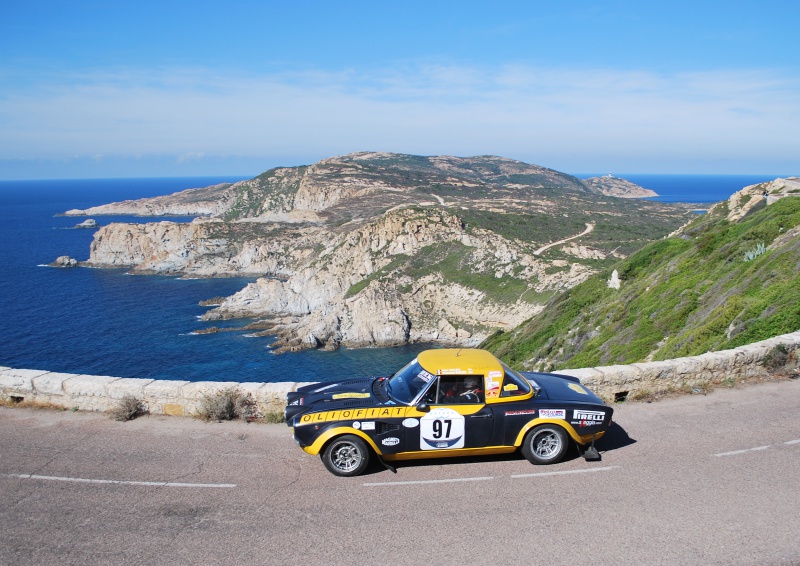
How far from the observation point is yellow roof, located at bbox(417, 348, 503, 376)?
8.01 m

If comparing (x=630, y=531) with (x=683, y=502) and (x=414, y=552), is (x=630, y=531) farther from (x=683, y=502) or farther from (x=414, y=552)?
(x=414, y=552)

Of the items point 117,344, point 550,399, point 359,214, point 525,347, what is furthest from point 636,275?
point 359,214

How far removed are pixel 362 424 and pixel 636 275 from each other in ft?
107

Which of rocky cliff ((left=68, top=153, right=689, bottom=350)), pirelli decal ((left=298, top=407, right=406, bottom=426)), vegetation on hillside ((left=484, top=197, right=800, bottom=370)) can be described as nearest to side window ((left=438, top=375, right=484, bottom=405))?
pirelli decal ((left=298, top=407, right=406, bottom=426))

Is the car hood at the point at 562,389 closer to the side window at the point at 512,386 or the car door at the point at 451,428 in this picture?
the side window at the point at 512,386

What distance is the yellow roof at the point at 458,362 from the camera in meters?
8.01

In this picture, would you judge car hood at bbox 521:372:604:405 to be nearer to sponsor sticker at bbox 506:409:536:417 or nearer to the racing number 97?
sponsor sticker at bbox 506:409:536:417

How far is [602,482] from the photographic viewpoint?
24.2 feet

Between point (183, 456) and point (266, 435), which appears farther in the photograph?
point (266, 435)

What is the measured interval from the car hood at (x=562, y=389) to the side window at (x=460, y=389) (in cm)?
108

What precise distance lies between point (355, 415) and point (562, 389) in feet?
10.9

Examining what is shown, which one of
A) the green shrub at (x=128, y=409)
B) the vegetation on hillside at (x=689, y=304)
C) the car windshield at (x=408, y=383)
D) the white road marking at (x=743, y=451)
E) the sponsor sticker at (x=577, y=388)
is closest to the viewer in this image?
the car windshield at (x=408, y=383)

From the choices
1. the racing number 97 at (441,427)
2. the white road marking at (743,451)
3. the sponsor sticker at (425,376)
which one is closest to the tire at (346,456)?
the racing number 97 at (441,427)

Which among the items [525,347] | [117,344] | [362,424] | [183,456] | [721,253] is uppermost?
[721,253]
